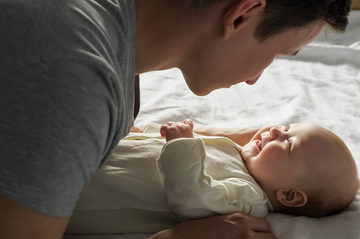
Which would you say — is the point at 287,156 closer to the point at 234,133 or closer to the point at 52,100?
the point at 234,133

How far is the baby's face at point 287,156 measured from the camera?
1082 mm

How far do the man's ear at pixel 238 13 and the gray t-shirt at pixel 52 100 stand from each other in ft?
0.98

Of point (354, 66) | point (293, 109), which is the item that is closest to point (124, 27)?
point (293, 109)

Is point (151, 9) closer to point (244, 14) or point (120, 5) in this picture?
point (120, 5)

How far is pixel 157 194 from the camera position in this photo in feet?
3.30

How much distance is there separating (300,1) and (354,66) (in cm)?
139

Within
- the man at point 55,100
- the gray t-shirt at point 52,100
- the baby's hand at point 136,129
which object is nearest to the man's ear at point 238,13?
the man at point 55,100

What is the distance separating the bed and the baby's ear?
0.35m

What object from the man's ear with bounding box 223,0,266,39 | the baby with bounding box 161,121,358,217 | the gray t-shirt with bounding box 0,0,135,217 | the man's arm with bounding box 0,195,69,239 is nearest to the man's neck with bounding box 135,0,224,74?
the man's ear with bounding box 223,0,266,39

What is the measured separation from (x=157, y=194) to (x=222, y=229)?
205 mm

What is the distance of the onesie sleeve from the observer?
0.97m

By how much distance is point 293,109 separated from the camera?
62.1 inches

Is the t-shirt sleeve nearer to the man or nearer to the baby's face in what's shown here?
the man

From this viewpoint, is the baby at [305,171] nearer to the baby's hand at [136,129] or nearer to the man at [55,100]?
the baby's hand at [136,129]
